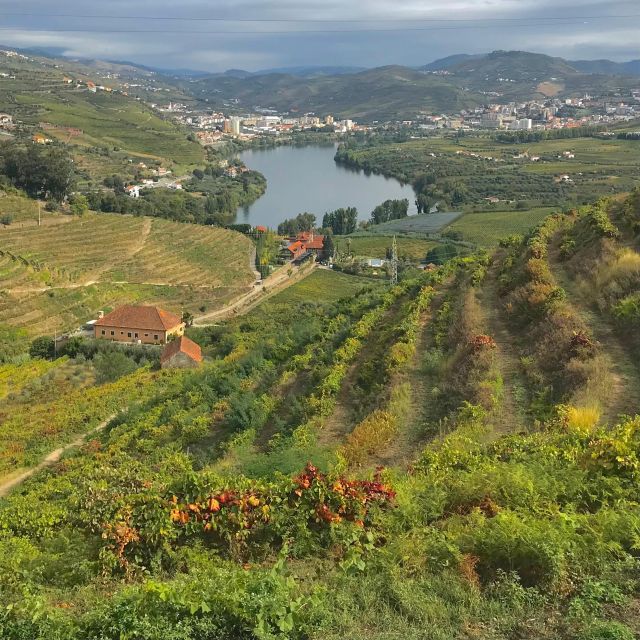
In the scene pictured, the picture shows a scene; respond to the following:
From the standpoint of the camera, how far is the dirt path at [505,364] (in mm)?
6719

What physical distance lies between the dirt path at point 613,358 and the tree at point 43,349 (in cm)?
1794

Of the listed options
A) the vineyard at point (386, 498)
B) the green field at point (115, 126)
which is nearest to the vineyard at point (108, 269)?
the vineyard at point (386, 498)

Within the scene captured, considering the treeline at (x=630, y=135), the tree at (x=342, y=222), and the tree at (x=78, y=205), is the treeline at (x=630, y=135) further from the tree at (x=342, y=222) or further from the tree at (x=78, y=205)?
the tree at (x=78, y=205)

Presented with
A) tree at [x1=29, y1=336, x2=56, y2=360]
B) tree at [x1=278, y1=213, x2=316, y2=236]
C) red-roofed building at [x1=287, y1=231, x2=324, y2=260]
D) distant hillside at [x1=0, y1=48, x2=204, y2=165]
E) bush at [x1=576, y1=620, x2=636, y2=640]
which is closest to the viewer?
bush at [x1=576, y1=620, x2=636, y2=640]

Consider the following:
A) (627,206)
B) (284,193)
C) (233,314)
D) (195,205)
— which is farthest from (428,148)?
(627,206)

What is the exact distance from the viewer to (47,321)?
26062mm

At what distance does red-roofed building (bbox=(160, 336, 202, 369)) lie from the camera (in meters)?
18.9

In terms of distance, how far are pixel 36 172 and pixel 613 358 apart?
125 ft

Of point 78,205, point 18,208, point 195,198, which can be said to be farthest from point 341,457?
point 195,198

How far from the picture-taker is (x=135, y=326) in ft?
79.9

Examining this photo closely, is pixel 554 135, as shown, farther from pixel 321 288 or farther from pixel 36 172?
pixel 36 172

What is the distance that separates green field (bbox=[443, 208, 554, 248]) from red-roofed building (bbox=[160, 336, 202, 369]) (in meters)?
24.8

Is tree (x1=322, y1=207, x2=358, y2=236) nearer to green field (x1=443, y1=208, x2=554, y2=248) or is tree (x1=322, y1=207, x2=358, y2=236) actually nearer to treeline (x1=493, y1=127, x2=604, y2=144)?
green field (x1=443, y1=208, x2=554, y2=248)

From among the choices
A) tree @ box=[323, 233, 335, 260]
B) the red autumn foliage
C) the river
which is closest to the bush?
the red autumn foliage
